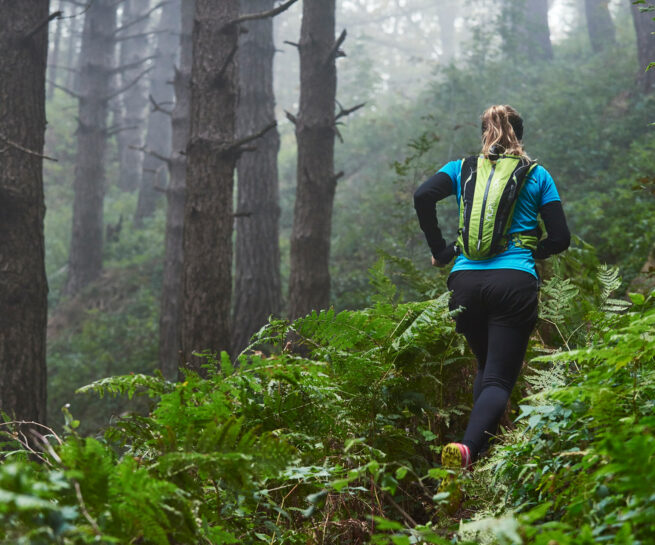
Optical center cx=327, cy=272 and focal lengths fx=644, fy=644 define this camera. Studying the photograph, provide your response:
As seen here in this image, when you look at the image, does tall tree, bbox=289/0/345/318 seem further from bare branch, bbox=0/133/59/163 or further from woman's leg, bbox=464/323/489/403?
woman's leg, bbox=464/323/489/403

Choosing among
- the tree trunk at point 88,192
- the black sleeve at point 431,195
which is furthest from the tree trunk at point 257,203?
the tree trunk at point 88,192

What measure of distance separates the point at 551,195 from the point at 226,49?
4941 mm

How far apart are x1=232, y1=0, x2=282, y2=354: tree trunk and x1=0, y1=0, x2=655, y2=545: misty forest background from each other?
42 mm

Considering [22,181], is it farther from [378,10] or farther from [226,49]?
[378,10]

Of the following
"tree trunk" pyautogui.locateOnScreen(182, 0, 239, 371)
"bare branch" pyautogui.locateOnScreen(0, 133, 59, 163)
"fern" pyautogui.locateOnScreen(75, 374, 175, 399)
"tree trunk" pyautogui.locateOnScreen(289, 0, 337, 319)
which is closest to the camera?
"fern" pyautogui.locateOnScreen(75, 374, 175, 399)

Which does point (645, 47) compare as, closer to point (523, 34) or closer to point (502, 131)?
point (523, 34)

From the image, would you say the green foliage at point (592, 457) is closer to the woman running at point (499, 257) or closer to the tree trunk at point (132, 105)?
the woman running at point (499, 257)

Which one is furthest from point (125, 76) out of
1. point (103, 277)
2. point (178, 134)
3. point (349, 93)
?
A: point (178, 134)

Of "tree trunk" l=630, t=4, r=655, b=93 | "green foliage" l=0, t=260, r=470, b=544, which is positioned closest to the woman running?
"green foliage" l=0, t=260, r=470, b=544

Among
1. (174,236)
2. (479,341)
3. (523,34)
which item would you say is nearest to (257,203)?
(174,236)

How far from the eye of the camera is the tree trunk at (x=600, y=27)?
20.8 meters

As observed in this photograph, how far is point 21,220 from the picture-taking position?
6094 mm

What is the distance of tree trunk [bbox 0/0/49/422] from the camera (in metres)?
5.96

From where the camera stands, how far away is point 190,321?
7.02 metres
